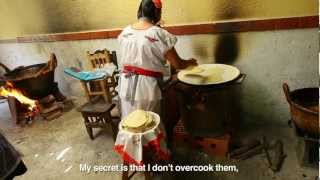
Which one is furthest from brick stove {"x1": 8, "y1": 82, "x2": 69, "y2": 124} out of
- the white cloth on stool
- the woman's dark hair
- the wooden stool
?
the woman's dark hair

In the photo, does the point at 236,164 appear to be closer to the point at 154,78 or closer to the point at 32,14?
the point at 154,78

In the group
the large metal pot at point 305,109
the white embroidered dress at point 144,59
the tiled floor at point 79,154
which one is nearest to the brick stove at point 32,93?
the tiled floor at point 79,154

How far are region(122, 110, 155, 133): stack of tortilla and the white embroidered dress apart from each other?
43cm

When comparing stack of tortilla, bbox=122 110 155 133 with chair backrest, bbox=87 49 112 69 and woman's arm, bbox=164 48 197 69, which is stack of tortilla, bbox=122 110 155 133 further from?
chair backrest, bbox=87 49 112 69

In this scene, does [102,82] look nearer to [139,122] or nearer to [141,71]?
[141,71]

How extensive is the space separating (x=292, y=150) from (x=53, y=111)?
166 inches

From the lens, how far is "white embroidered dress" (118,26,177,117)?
2965 millimetres

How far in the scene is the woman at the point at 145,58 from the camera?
2967 mm

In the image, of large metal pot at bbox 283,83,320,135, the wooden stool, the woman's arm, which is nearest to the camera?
large metal pot at bbox 283,83,320,135

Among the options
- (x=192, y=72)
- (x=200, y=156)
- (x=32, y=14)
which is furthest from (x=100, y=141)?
(x=32, y=14)

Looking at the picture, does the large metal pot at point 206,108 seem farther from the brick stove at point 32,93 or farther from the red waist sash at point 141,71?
the brick stove at point 32,93

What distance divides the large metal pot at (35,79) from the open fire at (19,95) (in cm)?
9

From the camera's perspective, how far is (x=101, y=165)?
3.68 meters

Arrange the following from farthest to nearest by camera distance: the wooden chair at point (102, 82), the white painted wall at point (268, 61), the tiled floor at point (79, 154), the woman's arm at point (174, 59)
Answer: the wooden chair at point (102, 82) → the white painted wall at point (268, 61) → the tiled floor at point (79, 154) → the woman's arm at point (174, 59)
